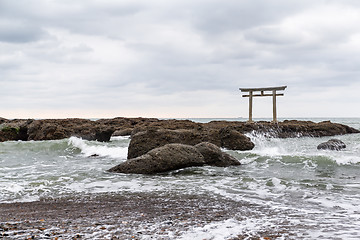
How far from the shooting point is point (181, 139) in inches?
473

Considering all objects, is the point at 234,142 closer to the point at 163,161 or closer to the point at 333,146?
the point at 163,161

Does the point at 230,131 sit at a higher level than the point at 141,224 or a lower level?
higher

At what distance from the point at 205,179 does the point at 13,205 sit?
4030 millimetres

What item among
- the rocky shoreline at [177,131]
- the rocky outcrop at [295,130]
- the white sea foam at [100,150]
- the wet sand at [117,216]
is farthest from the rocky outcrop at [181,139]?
the rocky outcrop at [295,130]

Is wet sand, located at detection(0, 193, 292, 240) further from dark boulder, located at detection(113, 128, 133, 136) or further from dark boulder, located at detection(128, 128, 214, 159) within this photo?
dark boulder, located at detection(113, 128, 133, 136)

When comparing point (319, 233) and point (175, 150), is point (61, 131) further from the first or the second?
point (319, 233)

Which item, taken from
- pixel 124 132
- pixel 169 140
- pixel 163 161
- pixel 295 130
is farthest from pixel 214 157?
pixel 295 130

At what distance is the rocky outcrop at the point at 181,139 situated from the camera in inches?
420

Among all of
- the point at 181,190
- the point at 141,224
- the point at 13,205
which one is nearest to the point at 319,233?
the point at 141,224

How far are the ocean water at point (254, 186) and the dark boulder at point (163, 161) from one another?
261 millimetres

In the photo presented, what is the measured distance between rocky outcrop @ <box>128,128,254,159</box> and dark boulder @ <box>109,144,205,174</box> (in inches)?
61.3

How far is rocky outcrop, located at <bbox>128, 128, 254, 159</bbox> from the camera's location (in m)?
10.7

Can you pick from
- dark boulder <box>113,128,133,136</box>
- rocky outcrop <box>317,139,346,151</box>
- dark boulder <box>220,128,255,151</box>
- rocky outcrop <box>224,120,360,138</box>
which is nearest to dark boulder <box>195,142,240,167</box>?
dark boulder <box>220,128,255,151</box>

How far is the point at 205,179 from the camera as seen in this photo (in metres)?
7.78
